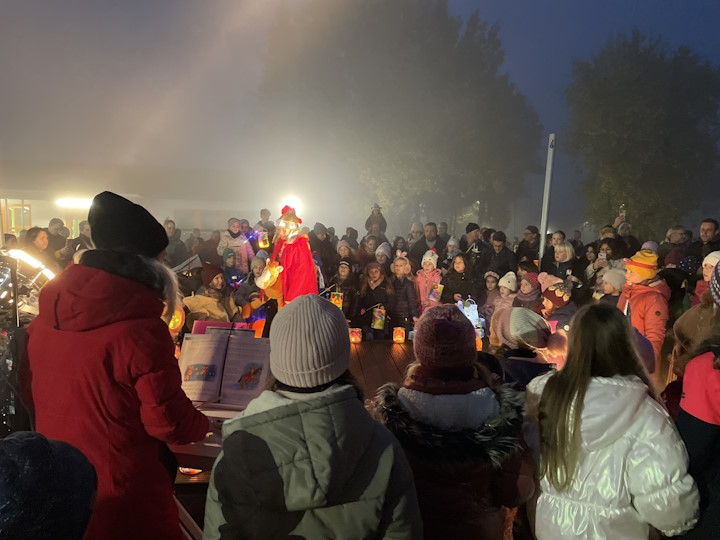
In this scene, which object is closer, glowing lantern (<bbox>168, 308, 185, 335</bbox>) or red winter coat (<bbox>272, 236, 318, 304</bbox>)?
glowing lantern (<bbox>168, 308, 185, 335</bbox>)

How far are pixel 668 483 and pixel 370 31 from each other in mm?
28081

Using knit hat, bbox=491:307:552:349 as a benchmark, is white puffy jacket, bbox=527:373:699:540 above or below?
below

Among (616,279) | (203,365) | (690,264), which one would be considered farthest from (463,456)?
(690,264)

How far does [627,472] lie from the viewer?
174 cm

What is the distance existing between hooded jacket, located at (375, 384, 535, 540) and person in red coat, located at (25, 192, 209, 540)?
826mm

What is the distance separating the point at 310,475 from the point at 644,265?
166 inches

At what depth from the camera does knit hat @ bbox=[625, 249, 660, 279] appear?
4.38m

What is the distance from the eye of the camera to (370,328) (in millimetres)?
7098

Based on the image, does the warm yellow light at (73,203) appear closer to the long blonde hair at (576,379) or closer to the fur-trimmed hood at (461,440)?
the fur-trimmed hood at (461,440)

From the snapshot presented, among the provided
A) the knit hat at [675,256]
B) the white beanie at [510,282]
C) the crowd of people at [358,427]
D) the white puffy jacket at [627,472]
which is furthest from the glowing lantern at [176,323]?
the knit hat at [675,256]

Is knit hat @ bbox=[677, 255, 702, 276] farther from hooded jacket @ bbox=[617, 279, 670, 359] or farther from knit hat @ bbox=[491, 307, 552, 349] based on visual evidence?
knit hat @ bbox=[491, 307, 552, 349]

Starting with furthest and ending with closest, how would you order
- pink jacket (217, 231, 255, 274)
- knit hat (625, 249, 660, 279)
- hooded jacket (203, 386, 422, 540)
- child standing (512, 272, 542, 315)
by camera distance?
1. pink jacket (217, 231, 255, 274)
2. child standing (512, 272, 542, 315)
3. knit hat (625, 249, 660, 279)
4. hooded jacket (203, 386, 422, 540)

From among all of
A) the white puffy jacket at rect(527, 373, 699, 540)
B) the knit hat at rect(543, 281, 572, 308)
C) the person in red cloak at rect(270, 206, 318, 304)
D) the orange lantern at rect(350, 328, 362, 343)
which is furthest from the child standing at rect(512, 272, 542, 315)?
the white puffy jacket at rect(527, 373, 699, 540)

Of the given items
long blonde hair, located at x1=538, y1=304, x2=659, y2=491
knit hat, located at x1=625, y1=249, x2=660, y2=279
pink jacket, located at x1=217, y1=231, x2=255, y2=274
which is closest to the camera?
long blonde hair, located at x1=538, y1=304, x2=659, y2=491
